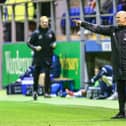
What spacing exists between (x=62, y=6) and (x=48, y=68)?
4998 millimetres

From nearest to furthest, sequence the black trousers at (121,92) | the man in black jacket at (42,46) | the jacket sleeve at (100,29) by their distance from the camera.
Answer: the black trousers at (121,92) → the jacket sleeve at (100,29) → the man in black jacket at (42,46)

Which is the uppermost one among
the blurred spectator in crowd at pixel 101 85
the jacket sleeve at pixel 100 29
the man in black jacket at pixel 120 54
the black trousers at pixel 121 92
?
the jacket sleeve at pixel 100 29

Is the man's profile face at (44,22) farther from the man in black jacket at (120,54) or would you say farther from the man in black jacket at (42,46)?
the man in black jacket at (120,54)

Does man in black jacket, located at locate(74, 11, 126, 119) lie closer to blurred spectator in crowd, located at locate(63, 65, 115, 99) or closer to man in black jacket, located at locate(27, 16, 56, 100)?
blurred spectator in crowd, located at locate(63, 65, 115, 99)

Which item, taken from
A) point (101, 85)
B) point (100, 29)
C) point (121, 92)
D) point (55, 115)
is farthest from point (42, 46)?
point (121, 92)

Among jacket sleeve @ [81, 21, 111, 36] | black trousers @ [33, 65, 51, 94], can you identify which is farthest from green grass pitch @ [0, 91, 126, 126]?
black trousers @ [33, 65, 51, 94]

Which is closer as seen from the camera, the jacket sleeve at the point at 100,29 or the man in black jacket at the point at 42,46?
the jacket sleeve at the point at 100,29

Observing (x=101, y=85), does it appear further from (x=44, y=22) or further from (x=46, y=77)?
(x=44, y=22)

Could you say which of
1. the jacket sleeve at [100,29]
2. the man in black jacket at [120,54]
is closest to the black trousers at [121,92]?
the man in black jacket at [120,54]

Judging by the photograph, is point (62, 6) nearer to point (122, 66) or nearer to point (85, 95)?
point (85, 95)

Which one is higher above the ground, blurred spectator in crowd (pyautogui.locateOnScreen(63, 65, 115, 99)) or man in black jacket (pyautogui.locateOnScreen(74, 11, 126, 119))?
man in black jacket (pyautogui.locateOnScreen(74, 11, 126, 119))

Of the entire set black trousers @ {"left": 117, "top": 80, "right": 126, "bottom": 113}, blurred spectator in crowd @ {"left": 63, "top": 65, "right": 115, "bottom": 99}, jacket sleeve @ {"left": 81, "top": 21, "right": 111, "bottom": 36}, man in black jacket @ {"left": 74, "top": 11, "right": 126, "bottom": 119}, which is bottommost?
blurred spectator in crowd @ {"left": 63, "top": 65, "right": 115, "bottom": 99}

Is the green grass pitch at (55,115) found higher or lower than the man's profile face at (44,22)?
lower

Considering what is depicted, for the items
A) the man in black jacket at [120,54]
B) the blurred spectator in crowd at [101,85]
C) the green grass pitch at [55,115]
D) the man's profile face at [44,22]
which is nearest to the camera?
the green grass pitch at [55,115]
